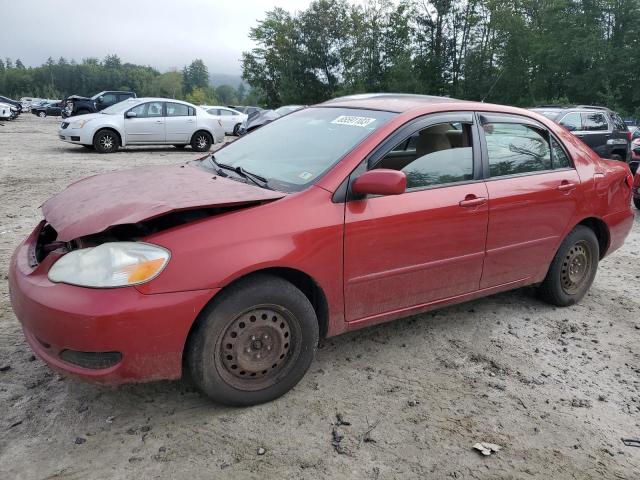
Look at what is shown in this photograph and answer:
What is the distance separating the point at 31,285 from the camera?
8.29 feet

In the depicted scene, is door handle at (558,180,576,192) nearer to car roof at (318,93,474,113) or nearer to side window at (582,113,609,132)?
car roof at (318,93,474,113)

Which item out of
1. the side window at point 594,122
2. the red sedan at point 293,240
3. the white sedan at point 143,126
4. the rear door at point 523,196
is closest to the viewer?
the red sedan at point 293,240

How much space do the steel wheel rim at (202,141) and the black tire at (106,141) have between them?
237 centimetres

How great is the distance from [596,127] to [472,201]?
10.4m

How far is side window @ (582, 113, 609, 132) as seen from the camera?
1178cm

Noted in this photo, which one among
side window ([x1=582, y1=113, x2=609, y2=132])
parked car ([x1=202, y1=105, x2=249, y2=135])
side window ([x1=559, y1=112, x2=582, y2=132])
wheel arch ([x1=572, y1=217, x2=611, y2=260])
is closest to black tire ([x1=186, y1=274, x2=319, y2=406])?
wheel arch ([x1=572, y1=217, x2=611, y2=260])

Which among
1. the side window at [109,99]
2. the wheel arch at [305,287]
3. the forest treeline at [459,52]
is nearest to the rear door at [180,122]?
the side window at [109,99]

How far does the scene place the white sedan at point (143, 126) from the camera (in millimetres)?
13836

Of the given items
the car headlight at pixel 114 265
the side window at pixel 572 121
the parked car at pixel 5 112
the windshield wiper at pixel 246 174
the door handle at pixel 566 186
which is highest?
the parked car at pixel 5 112

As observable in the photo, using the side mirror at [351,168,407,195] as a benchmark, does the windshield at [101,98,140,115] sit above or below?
above

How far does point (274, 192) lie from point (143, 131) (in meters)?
→ 12.7

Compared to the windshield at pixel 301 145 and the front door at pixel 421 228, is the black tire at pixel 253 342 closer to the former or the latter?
the front door at pixel 421 228

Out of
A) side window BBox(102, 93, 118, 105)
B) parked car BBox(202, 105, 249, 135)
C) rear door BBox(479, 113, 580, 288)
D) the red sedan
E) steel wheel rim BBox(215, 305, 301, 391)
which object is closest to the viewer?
the red sedan

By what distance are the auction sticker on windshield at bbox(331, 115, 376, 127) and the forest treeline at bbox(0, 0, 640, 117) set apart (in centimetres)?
3373
